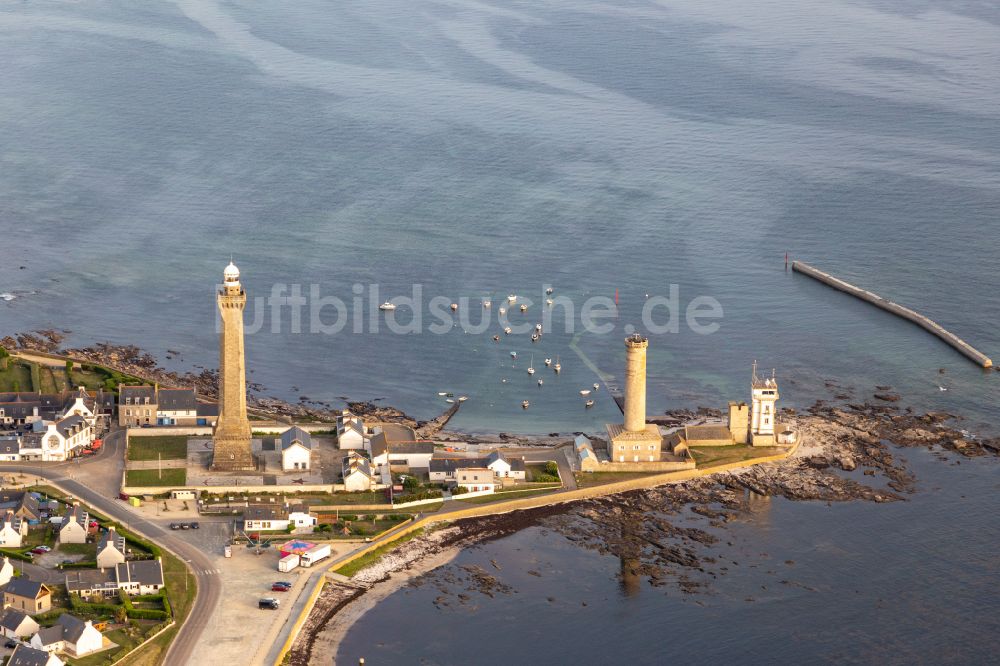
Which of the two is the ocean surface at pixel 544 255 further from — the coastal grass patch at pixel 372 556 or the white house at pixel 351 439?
the white house at pixel 351 439

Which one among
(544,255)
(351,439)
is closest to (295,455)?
(351,439)

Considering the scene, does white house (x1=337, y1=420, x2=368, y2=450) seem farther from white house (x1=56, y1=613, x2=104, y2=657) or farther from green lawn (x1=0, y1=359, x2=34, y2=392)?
white house (x1=56, y1=613, x2=104, y2=657)

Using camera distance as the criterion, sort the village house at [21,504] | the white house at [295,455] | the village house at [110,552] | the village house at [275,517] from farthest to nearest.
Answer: the white house at [295,455] → the village house at [275,517] → the village house at [21,504] → the village house at [110,552]

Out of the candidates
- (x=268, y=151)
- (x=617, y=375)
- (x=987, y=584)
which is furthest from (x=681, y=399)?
(x=268, y=151)

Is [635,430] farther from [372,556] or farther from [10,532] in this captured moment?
[10,532]

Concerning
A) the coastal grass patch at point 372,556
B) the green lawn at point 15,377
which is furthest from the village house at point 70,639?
the green lawn at point 15,377

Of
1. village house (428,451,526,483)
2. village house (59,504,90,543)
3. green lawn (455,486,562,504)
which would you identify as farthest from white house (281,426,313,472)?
village house (59,504,90,543)
